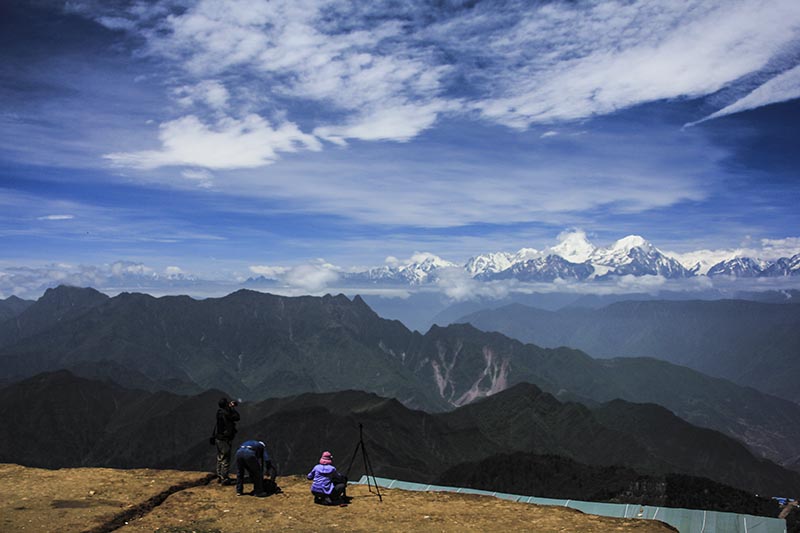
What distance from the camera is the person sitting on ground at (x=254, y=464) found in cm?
2484

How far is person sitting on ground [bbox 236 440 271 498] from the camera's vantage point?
978 inches

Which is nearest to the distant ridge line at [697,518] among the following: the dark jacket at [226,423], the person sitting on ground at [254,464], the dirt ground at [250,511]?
the dirt ground at [250,511]

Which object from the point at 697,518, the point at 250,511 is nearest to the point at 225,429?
the point at 250,511

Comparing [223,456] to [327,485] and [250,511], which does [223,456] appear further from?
[327,485]

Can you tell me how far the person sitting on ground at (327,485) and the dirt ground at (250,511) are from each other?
47 centimetres

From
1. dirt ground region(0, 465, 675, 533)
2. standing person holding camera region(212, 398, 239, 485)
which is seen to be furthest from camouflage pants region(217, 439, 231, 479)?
dirt ground region(0, 465, 675, 533)

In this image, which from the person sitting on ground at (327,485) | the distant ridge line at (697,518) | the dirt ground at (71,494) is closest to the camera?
the dirt ground at (71,494)

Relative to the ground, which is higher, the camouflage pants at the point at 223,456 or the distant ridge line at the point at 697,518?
the camouflage pants at the point at 223,456

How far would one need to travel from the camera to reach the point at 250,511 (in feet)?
76.1

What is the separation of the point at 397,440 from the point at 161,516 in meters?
181

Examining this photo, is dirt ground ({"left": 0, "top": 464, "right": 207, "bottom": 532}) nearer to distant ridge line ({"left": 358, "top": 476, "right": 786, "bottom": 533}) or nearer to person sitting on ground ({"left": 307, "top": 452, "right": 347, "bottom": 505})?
person sitting on ground ({"left": 307, "top": 452, "right": 347, "bottom": 505})

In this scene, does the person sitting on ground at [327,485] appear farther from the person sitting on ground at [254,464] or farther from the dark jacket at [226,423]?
the dark jacket at [226,423]

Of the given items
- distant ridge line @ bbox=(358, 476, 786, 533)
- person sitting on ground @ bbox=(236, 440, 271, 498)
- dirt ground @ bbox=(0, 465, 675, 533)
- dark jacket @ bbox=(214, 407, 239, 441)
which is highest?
dark jacket @ bbox=(214, 407, 239, 441)

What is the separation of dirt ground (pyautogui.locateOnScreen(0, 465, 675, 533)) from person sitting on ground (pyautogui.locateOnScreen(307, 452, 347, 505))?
18.5 inches
